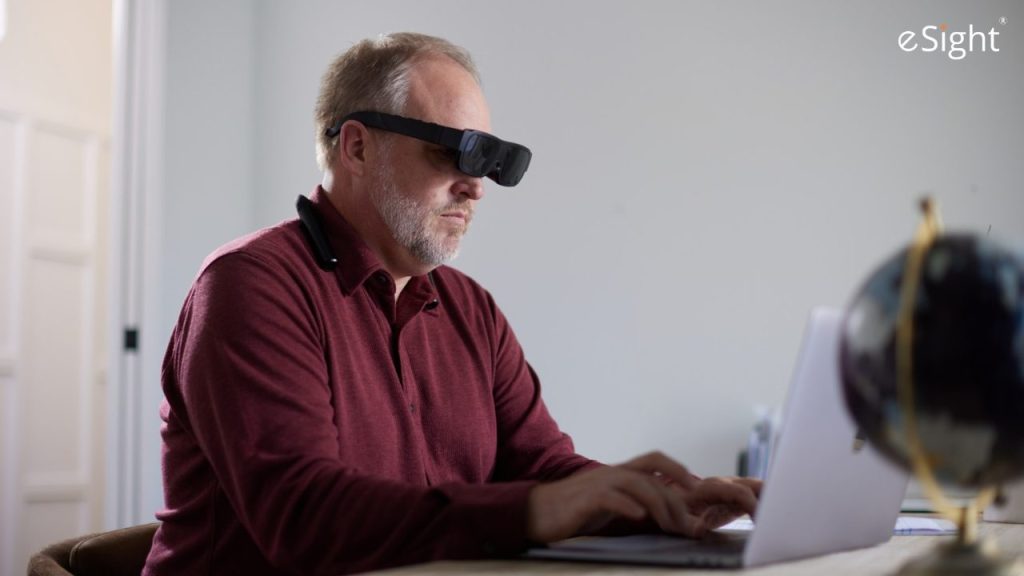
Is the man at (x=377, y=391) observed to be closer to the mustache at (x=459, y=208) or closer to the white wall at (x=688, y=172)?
the mustache at (x=459, y=208)

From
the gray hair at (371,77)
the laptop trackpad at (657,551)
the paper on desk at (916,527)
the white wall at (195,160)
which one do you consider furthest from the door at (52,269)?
the laptop trackpad at (657,551)

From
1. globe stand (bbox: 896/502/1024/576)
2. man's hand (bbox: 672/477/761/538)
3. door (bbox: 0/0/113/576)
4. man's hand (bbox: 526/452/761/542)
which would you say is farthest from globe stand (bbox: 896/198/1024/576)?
door (bbox: 0/0/113/576)

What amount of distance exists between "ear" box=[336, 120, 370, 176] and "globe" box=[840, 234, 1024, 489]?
1.30m

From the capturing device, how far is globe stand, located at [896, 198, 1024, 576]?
0.79 meters

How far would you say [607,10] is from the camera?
386 centimetres

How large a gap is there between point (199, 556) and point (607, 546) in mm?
596

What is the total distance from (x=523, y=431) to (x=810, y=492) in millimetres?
896

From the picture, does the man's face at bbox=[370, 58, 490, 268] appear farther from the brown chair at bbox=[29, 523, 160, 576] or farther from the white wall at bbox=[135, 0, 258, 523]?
the white wall at bbox=[135, 0, 258, 523]

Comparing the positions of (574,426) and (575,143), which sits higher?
(575,143)

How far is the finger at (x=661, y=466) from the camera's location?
1.40m

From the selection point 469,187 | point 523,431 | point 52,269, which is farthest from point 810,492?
point 52,269

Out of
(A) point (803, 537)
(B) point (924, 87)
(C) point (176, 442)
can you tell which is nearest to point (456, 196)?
(C) point (176, 442)

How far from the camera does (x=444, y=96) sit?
197cm

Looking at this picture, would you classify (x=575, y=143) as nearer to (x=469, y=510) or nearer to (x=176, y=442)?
(x=176, y=442)
